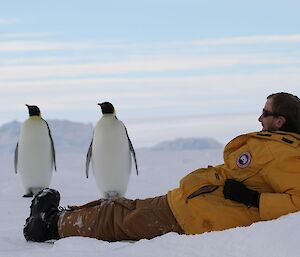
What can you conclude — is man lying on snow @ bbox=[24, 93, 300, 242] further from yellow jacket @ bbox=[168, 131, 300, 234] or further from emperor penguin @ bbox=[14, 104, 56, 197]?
emperor penguin @ bbox=[14, 104, 56, 197]

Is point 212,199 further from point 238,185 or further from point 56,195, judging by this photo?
point 56,195

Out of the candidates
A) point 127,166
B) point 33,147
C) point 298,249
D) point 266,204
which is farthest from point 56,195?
point 33,147

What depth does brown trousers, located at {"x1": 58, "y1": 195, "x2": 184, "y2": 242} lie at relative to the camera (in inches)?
135

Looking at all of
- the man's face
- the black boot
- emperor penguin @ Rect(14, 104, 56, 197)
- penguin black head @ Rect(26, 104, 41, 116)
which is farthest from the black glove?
penguin black head @ Rect(26, 104, 41, 116)

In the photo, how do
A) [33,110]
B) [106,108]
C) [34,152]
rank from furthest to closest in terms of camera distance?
1. [33,110]
2. [34,152]
3. [106,108]

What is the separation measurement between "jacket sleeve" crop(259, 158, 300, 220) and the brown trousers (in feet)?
1.51

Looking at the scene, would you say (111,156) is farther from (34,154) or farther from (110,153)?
(34,154)

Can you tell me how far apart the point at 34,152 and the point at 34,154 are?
0.03 m

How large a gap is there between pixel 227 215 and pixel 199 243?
1.35ft

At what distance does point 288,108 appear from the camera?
3516 millimetres

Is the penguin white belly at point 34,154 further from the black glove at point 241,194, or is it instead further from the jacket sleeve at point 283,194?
the jacket sleeve at point 283,194

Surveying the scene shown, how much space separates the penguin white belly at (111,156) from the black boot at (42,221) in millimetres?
3700

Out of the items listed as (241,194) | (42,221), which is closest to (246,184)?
(241,194)

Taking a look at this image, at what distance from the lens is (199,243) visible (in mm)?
2930
